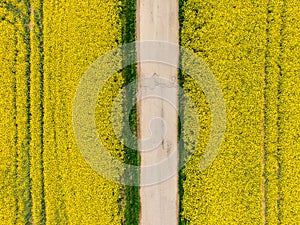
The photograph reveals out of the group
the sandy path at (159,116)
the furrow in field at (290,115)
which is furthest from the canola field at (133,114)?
the sandy path at (159,116)

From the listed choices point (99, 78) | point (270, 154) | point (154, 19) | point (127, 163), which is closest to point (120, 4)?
point (154, 19)

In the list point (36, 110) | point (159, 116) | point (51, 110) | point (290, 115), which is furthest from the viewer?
point (159, 116)

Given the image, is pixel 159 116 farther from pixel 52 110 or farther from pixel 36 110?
pixel 36 110

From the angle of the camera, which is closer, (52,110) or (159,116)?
(52,110)

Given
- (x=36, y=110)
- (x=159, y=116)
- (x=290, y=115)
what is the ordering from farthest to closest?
(x=159, y=116) → (x=36, y=110) → (x=290, y=115)

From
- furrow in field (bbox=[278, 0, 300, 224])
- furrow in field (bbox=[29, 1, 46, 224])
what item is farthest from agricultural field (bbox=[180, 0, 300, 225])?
furrow in field (bbox=[29, 1, 46, 224])

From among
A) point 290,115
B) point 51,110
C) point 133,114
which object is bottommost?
point 290,115

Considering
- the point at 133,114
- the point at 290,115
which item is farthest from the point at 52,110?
the point at 290,115
